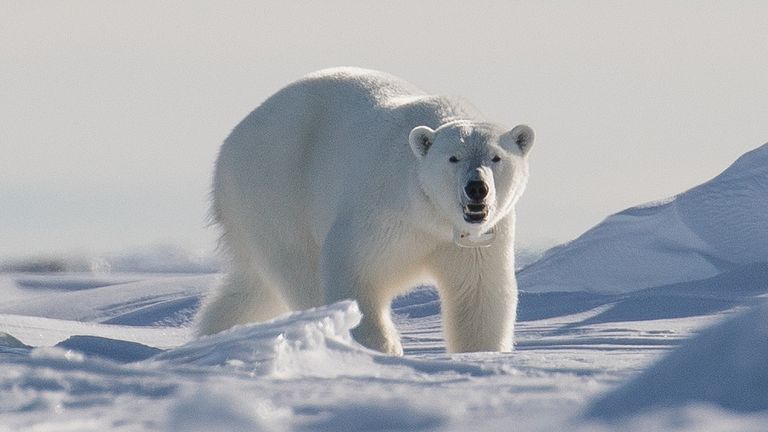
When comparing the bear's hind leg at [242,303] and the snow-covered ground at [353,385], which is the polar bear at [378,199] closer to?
the bear's hind leg at [242,303]

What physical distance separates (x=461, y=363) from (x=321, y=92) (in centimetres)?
341

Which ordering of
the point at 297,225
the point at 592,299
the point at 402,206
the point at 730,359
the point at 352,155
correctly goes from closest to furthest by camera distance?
the point at 730,359
the point at 402,206
the point at 352,155
the point at 297,225
the point at 592,299

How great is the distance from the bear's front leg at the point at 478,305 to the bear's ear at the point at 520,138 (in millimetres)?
562

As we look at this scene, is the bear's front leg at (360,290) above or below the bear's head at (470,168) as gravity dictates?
below

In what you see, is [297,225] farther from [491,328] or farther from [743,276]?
[743,276]

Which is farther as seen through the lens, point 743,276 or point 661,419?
point 743,276

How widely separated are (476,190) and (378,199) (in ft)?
2.18

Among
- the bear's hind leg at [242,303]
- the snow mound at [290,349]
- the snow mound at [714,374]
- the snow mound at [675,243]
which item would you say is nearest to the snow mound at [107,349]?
the snow mound at [290,349]

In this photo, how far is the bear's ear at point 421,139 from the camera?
5512 mm

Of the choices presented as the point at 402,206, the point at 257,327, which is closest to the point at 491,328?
the point at 402,206

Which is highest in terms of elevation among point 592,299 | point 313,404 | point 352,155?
point 352,155

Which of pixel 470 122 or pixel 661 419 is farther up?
pixel 470 122

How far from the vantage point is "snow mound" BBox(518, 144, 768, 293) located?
9742 millimetres

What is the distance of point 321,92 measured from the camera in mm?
6684
